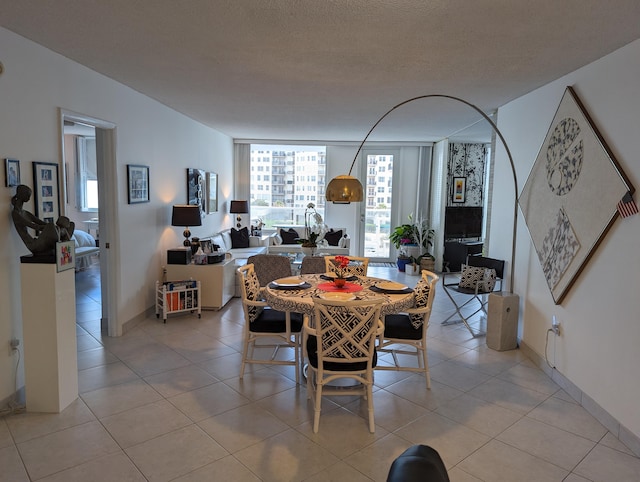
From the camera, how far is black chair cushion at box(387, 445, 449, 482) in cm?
106

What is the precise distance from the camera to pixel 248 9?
2.49m

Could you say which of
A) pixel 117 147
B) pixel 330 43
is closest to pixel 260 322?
pixel 330 43

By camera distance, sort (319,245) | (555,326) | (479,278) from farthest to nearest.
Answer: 1. (319,245)
2. (479,278)
3. (555,326)

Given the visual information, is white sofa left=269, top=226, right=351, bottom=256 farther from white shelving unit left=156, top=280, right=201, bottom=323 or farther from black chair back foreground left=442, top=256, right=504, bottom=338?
black chair back foreground left=442, top=256, right=504, bottom=338

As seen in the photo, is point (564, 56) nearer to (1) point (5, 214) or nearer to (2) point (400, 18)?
(2) point (400, 18)

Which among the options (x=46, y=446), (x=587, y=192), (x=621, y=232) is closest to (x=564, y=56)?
(x=587, y=192)

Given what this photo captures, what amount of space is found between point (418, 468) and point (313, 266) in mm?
3577

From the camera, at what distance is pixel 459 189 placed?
346 inches

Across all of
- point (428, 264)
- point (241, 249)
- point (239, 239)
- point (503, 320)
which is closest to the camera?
point (503, 320)

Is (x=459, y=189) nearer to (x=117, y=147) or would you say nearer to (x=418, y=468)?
(x=117, y=147)

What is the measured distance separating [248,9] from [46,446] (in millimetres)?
2914

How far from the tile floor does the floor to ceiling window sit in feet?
20.0

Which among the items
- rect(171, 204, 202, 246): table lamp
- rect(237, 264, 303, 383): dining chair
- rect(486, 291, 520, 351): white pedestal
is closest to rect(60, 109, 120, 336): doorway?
rect(171, 204, 202, 246): table lamp

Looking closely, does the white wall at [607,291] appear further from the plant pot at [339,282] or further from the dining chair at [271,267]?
the dining chair at [271,267]
